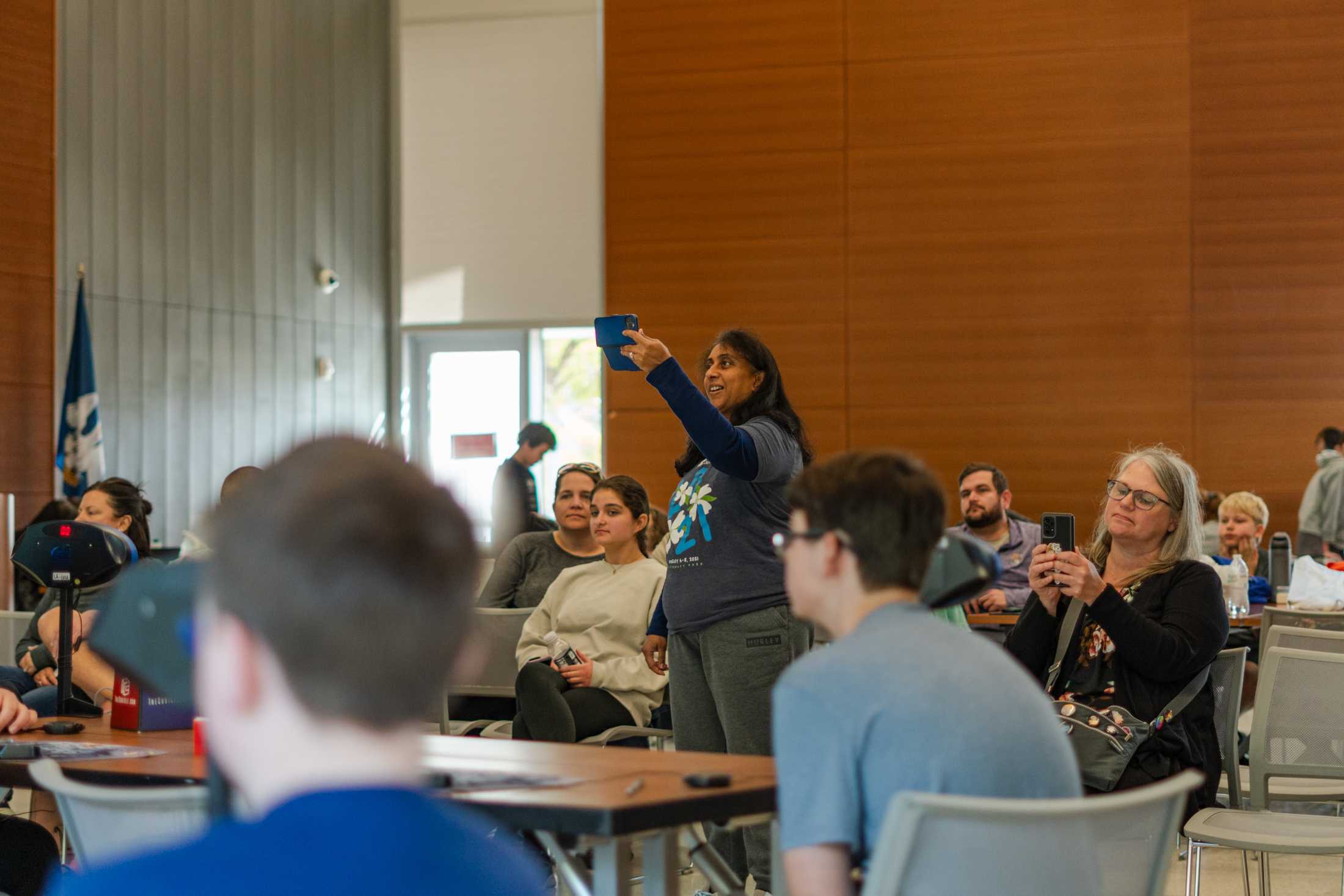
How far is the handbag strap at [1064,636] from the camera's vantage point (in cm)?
313

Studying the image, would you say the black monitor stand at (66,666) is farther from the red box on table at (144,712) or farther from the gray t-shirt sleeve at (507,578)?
the gray t-shirt sleeve at (507,578)

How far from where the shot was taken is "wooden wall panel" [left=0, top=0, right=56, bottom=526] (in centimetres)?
764

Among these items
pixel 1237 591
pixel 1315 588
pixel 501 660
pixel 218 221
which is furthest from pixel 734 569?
pixel 218 221

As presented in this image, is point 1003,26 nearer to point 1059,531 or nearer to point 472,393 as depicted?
point 1059,531

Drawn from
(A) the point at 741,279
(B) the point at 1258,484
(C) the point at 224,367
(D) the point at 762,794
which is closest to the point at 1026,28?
(A) the point at 741,279

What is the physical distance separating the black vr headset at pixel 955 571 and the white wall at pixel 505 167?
948 centimetres

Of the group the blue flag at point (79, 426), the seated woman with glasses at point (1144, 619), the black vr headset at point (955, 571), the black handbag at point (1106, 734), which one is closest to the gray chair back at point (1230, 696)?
the seated woman with glasses at point (1144, 619)

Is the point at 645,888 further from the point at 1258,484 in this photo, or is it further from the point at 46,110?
the point at 46,110

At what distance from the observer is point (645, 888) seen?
7.56ft

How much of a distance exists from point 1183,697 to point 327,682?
2.70 m

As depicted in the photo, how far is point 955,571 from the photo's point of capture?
72.2 inches

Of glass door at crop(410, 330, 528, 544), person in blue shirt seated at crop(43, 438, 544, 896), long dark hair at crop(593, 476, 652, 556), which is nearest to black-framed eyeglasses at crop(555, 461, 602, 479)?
long dark hair at crop(593, 476, 652, 556)

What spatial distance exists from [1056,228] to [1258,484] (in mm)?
1814

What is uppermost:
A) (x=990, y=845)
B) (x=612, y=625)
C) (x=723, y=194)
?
(x=723, y=194)
